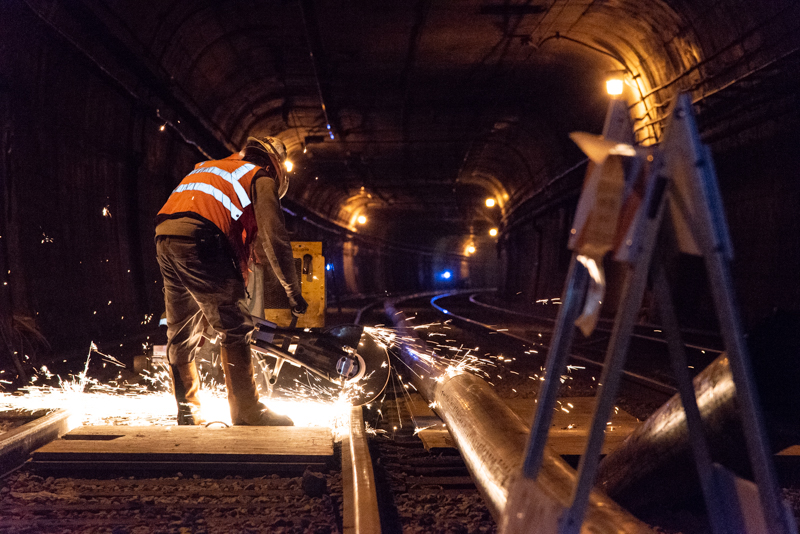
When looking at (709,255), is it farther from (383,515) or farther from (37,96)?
(37,96)

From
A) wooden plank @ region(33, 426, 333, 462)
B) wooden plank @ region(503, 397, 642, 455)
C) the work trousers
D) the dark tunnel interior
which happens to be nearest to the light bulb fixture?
the dark tunnel interior

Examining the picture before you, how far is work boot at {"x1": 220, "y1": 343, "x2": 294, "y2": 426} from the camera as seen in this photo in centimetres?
354

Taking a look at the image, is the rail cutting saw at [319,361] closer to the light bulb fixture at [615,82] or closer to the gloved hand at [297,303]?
the gloved hand at [297,303]

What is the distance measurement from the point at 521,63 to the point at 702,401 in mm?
10884

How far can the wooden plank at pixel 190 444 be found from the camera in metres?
2.97

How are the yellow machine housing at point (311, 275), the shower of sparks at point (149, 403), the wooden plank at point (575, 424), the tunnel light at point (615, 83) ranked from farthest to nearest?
the tunnel light at point (615, 83) → the yellow machine housing at point (311, 275) → the shower of sparks at point (149, 403) → the wooden plank at point (575, 424)

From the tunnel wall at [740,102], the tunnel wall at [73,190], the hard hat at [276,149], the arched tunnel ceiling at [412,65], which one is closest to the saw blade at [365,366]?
the hard hat at [276,149]

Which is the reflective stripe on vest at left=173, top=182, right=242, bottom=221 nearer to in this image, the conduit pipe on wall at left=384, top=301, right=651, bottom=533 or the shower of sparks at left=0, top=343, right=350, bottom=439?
the shower of sparks at left=0, top=343, right=350, bottom=439

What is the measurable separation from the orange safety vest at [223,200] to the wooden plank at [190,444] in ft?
3.41

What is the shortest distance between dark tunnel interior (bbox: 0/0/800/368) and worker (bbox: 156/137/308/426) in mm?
3194

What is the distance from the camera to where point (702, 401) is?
78.7 inches

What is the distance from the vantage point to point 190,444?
3.12 metres

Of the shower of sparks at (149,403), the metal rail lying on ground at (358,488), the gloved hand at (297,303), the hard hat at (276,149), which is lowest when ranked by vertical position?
the metal rail lying on ground at (358,488)

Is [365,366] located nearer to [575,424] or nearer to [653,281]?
[575,424]
